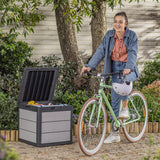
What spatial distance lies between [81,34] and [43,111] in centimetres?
471

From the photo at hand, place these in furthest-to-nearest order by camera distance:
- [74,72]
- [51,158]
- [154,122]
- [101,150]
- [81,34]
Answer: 1. [81,34]
2. [74,72]
3. [154,122]
4. [101,150]
5. [51,158]

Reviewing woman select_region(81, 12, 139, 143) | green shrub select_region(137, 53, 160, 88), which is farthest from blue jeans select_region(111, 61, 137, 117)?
green shrub select_region(137, 53, 160, 88)

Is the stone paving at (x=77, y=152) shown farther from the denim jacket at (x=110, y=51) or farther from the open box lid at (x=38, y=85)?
the denim jacket at (x=110, y=51)

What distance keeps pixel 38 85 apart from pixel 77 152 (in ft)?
3.81

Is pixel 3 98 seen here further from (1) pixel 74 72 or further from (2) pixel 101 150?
(1) pixel 74 72

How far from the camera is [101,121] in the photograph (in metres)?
6.12

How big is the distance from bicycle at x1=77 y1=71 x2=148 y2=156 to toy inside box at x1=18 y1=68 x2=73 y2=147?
274 mm

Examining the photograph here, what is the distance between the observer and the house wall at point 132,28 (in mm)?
9258

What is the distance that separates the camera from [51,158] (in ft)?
15.3

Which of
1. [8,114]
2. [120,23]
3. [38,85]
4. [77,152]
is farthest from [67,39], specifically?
[77,152]

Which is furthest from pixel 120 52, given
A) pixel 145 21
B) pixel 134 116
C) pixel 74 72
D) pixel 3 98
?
pixel 145 21

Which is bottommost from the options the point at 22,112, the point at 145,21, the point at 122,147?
the point at 122,147

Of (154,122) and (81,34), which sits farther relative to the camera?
(81,34)

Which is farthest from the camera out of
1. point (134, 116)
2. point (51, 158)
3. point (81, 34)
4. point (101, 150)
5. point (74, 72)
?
point (81, 34)
